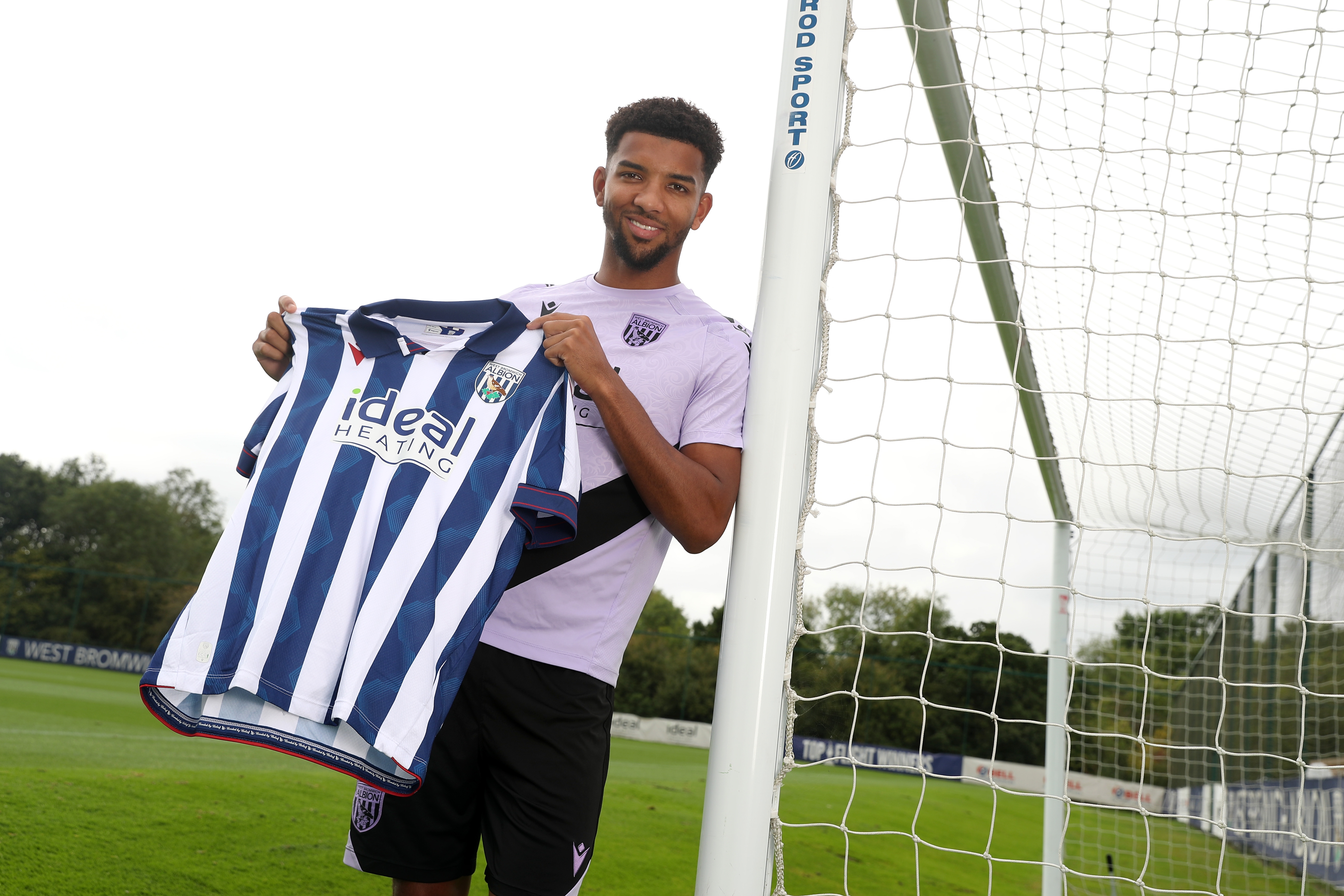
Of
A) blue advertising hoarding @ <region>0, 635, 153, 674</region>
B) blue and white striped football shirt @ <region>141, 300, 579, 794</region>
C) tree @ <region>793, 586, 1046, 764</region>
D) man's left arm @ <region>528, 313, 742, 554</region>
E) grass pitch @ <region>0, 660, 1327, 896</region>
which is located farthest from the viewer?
blue advertising hoarding @ <region>0, 635, 153, 674</region>

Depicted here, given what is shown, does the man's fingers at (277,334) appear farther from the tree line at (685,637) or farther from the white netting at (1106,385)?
the tree line at (685,637)

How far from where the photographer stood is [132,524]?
33.8 m

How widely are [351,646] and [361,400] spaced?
488mm

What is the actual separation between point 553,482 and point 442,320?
47cm

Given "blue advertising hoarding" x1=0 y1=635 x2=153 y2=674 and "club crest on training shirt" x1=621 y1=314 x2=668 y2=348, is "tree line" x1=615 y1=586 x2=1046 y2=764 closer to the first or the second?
"blue advertising hoarding" x1=0 y1=635 x2=153 y2=674

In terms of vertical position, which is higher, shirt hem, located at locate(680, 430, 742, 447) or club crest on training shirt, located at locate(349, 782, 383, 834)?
shirt hem, located at locate(680, 430, 742, 447)

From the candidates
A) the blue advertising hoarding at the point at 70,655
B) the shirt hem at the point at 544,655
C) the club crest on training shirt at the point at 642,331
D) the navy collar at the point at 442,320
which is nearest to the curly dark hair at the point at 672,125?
the club crest on training shirt at the point at 642,331

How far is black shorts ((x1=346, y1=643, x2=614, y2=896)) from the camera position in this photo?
151 centimetres

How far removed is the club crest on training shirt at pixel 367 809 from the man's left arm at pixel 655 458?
0.79 m

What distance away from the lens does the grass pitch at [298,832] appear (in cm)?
299

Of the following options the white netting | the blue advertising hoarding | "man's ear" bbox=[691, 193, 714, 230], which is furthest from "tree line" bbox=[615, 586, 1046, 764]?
"man's ear" bbox=[691, 193, 714, 230]

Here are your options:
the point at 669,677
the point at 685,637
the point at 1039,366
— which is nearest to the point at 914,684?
the point at 669,677

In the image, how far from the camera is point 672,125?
1.77 m

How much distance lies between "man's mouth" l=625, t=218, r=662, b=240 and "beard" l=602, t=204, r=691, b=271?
13mm
